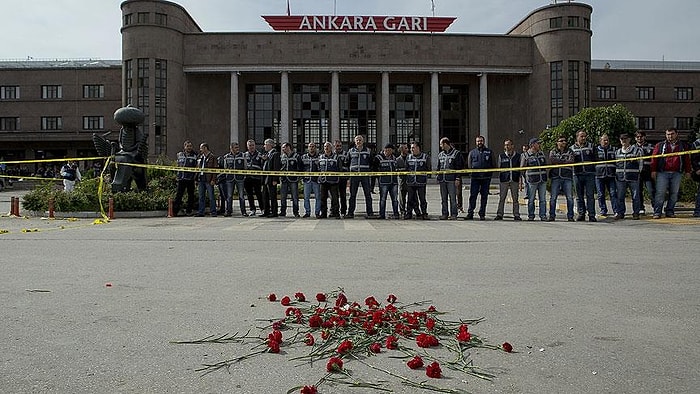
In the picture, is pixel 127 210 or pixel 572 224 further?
pixel 127 210

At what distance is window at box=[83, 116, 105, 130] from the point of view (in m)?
70.0

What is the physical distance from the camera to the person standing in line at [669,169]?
14.4 meters

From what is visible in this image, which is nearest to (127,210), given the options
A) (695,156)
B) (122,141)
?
(122,141)

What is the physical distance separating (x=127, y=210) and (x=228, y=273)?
1110cm

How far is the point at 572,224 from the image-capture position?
14.3 meters

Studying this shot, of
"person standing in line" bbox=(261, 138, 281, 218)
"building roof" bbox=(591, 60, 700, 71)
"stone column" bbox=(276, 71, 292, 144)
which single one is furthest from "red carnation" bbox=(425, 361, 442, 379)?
"building roof" bbox=(591, 60, 700, 71)

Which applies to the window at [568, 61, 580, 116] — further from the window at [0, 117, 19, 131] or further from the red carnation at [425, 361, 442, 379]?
the red carnation at [425, 361, 442, 379]

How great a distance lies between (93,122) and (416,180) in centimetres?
6305

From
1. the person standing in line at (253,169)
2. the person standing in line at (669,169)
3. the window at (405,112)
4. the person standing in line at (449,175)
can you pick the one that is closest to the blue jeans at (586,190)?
the person standing in line at (669,169)

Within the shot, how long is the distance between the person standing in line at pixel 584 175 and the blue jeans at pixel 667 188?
146cm

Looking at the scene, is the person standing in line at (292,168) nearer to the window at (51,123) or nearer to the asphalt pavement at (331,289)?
the asphalt pavement at (331,289)

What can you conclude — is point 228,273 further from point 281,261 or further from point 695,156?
point 695,156

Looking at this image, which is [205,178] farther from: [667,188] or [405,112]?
[405,112]

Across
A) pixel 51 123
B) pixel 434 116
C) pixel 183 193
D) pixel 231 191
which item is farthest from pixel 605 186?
pixel 51 123
